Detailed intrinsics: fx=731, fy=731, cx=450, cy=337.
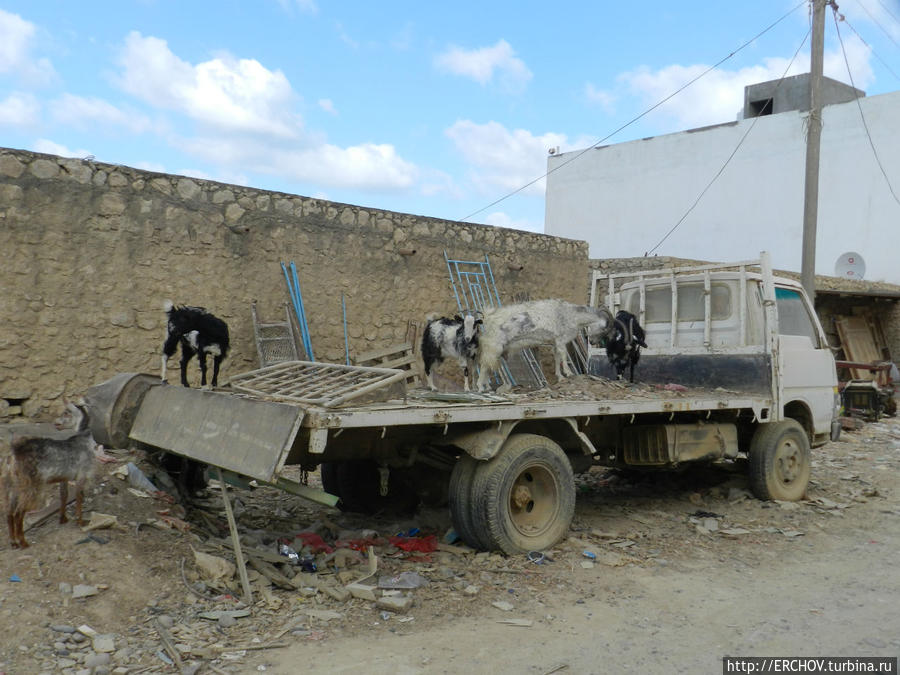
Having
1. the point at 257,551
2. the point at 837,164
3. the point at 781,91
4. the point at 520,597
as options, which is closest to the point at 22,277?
the point at 257,551

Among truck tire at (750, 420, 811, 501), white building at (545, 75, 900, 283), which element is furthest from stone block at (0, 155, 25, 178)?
white building at (545, 75, 900, 283)

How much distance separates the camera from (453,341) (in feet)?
21.1

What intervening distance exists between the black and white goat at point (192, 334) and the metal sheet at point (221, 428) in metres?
0.81

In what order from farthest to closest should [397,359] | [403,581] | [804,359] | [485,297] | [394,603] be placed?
1. [485,297]
2. [397,359]
3. [804,359]
4. [403,581]
5. [394,603]

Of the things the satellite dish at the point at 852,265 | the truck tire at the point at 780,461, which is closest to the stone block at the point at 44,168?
the truck tire at the point at 780,461

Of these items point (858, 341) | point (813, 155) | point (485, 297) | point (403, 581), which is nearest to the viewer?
point (403, 581)

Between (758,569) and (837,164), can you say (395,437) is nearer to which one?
(758,569)

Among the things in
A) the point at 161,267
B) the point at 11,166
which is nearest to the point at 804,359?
the point at 161,267

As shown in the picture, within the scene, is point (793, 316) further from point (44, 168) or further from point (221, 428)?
point (44, 168)

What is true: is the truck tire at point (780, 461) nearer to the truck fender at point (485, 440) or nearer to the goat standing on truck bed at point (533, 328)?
the goat standing on truck bed at point (533, 328)

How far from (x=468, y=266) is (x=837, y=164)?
1597 cm

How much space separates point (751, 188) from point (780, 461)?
18.0 m

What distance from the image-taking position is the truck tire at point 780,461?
6957mm

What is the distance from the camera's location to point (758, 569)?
516 cm
